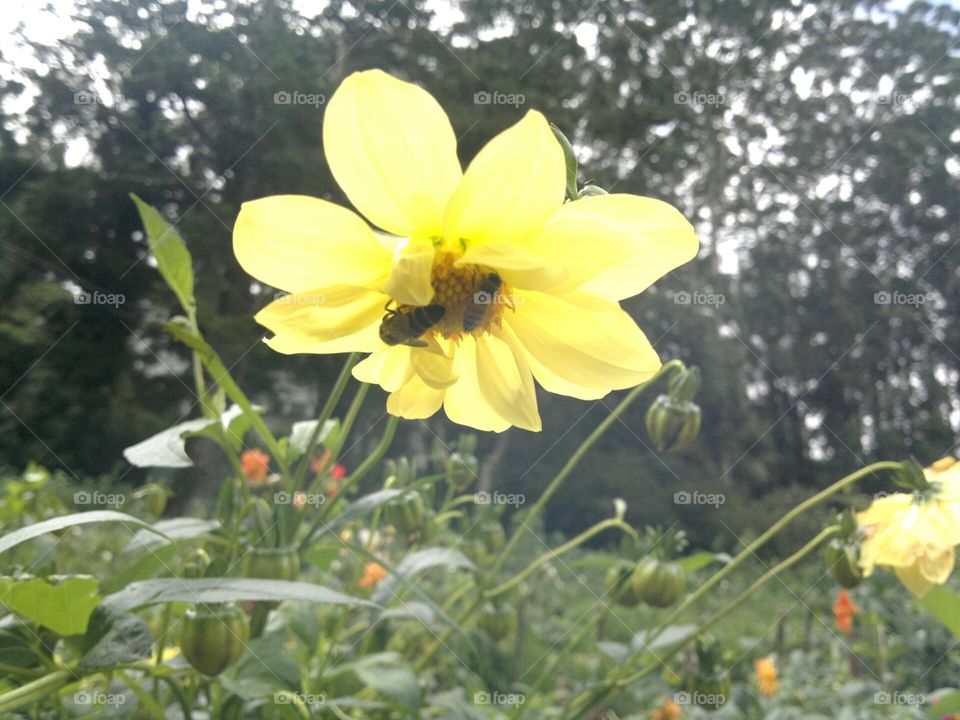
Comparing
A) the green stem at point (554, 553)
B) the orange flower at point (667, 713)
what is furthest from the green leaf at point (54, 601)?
the orange flower at point (667, 713)

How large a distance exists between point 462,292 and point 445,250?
2 cm

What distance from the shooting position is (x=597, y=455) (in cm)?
373

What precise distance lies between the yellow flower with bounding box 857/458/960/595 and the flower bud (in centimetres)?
16

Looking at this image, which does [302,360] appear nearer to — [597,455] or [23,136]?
[23,136]

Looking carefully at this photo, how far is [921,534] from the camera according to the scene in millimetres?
494

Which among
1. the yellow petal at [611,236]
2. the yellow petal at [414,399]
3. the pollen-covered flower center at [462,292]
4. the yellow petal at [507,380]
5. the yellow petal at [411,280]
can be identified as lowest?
the yellow petal at [414,399]

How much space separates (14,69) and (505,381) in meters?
3.10

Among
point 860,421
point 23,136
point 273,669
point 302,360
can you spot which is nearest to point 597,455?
point 860,421

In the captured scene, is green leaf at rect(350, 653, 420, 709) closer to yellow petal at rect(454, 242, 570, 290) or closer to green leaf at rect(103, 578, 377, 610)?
green leaf at rect(103, 578, 377, 610)

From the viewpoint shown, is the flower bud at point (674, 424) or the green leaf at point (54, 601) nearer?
the green leaf at point (54, 601)

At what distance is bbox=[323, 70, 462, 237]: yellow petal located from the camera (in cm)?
24

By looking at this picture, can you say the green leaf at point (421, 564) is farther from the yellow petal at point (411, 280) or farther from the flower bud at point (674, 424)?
the yellow petal at point (411, 280)

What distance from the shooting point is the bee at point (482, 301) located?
0.28 metres

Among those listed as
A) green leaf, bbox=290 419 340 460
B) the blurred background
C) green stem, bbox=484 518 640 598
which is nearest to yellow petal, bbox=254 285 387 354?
green leaf, bbox=290 419 340 460
